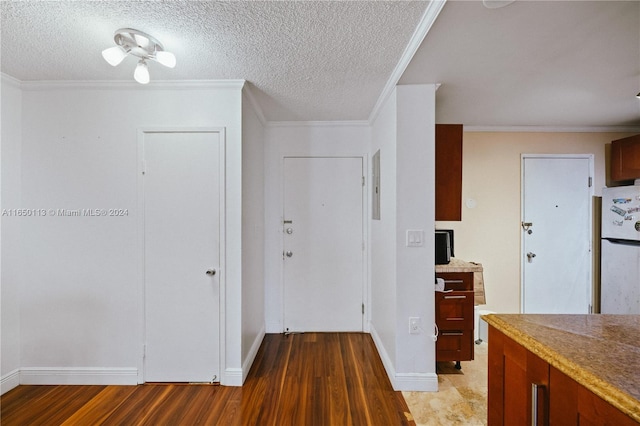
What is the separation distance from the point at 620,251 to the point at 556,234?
0.55 metres

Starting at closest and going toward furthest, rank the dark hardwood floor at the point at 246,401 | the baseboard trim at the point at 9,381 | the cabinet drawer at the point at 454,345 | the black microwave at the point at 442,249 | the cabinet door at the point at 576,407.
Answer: the cabinet door at the point at 576,407 → the dark hardwood floor at the point at 246,401 → the baseboard trim at the point at 9,381 → the cabinet drawer at the point at 454,345 → the black microwave at the point at 442,249

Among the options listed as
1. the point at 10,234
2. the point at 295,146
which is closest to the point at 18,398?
the point at 10,234

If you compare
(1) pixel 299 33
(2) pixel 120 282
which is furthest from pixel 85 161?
(1) pixel 299 33

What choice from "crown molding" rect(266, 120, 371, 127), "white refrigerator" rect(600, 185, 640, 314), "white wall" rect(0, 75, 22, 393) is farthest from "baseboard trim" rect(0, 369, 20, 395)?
"white refrigerator" rect(600, 185, 640, 314)

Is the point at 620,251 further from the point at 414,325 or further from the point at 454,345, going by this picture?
the point at 414,325

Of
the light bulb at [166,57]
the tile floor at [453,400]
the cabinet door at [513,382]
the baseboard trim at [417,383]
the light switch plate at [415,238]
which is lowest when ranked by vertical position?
Result: the tile floor at [453,400]

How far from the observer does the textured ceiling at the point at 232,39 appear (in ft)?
4.75

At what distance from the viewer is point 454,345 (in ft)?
7.59

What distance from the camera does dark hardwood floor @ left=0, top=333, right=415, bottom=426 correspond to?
1.84 m

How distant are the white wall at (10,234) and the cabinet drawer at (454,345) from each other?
11.1 ft

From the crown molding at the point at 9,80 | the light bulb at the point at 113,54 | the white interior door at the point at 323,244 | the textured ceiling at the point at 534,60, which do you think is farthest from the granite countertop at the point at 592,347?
the crown molding at the point at 9,80

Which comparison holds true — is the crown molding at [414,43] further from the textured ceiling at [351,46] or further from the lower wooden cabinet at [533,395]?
the lower wooden cabinet at [533,395]

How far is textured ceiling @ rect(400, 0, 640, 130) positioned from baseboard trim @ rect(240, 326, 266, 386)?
102 inches

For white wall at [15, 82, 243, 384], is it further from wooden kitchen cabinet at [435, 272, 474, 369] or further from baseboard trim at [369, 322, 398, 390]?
wooden kitchen cabinet at [435, 272, 474, 369]
